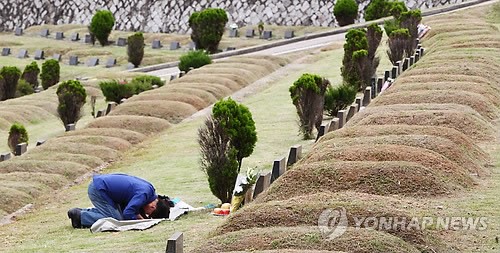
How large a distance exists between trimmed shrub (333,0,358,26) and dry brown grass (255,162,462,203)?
35.1 meters

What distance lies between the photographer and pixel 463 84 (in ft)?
61.4

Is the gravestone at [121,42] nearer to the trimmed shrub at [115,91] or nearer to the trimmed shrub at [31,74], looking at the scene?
the trimmed shrub at [31,74]

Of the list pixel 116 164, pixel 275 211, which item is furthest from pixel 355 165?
pixel 116 164

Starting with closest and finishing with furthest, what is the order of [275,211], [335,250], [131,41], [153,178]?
[335,250]
[275,211]
[153,178]
[131,41]

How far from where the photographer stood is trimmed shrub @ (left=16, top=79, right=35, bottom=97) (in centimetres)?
3623

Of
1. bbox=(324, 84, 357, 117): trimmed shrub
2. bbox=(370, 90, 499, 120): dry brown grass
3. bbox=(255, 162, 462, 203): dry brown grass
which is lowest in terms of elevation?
bbox=(324, 84, 357, 117): trimmed shrub

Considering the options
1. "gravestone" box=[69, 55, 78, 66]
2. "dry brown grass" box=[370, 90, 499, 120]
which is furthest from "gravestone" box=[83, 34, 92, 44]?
"dry brown grass" box=[370, 90, 499, 120]

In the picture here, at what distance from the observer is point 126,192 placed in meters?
14.2

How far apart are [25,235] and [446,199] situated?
5.69m

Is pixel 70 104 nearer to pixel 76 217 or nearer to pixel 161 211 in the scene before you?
pixel 76 217

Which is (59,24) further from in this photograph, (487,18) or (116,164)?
(116,164)

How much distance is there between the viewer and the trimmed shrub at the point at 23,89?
119ft

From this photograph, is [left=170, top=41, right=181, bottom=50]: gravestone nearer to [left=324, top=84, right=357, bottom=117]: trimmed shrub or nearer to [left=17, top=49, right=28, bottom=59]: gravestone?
[left=17, top=49, right=28, bottom=59]: gravestone

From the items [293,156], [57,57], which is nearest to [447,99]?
[293,156]
